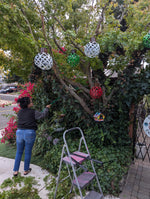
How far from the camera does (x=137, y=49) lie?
9.56 ft

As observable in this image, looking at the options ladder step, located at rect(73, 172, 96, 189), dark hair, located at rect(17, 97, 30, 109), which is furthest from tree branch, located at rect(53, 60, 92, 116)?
ladder step, located at rect(73, 172, 96, 189)

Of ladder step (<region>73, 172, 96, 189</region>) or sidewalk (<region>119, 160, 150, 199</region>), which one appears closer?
ladder step (<region>73, 172, 96, 189</region>)

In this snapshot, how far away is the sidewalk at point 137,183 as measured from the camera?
9.01 ft

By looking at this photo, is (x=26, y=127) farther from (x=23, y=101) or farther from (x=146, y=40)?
(x=146, y=40)

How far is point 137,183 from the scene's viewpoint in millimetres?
3109

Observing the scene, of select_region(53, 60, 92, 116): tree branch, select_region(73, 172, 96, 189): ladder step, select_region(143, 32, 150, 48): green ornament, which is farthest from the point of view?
select_region(53, 60, 92, 116): tree branch

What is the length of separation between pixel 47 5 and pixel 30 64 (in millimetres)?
1519

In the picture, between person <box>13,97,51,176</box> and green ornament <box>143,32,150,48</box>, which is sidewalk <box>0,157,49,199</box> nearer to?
person <box>13,97,51,176</box>

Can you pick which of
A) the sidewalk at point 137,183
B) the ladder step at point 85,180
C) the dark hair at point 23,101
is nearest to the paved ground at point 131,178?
the sidewalk at point 137,183

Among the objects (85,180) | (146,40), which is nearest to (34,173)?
(85,180)

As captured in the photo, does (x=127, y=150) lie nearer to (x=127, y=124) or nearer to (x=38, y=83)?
(x=127, y=124)

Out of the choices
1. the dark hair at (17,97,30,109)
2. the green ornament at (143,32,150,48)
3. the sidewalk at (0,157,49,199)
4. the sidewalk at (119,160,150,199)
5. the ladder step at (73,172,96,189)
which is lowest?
the sidewalk at (119,160,150,199)

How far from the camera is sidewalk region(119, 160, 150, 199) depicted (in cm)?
275

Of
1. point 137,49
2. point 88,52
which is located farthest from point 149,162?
point 88,52
